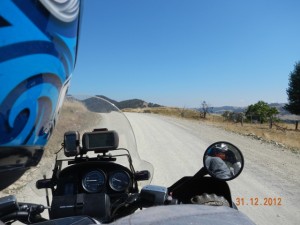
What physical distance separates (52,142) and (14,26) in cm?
99

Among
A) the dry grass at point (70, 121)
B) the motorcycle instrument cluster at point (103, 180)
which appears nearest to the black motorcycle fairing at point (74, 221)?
the motorcycle instrument cluster at point (103, 180)

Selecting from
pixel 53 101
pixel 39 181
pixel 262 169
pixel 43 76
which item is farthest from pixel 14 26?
pixel 262 169

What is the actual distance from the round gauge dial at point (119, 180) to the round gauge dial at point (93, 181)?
0.07 metres

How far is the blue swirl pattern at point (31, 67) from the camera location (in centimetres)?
306

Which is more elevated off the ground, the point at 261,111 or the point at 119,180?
the point at 261,111

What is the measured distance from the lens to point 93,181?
2730 millimetres

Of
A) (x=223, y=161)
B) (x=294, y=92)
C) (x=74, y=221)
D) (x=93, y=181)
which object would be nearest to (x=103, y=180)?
(x=93, y=181)

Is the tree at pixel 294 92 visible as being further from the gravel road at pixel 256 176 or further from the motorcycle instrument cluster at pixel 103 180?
the motorcycle instrument cluster at pixel 103 180

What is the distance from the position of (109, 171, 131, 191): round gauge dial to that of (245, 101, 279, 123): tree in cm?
6123

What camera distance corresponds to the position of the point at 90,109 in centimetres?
324

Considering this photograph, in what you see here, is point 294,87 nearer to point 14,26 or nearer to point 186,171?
point 186,171

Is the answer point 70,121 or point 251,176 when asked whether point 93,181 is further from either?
point 251,176

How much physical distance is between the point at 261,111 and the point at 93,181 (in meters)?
68.0

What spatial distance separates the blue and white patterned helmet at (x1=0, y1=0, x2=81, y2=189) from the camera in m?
3.05
